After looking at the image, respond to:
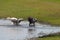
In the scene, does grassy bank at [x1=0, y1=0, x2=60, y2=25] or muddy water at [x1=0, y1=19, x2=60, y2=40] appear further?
grassy bank at [x1=0, y1=0, x2=60, y2=25]

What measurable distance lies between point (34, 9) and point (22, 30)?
13.5 meters

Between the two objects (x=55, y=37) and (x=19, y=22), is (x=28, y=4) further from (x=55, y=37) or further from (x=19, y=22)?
(x=55, y=37)

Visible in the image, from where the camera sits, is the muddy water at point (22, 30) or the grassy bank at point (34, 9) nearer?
the muddy water at point (22, 30)

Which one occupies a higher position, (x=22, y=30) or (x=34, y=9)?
(x=22, y=30)

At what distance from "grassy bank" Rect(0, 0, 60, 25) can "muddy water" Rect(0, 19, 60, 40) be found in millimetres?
2959

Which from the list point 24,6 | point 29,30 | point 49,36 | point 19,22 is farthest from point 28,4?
point 49,36

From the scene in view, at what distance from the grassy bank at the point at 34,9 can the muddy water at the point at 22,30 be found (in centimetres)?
296

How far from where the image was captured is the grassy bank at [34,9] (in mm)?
35250

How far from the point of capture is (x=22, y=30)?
2716cm

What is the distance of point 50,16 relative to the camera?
118 feet

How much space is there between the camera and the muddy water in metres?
24.7

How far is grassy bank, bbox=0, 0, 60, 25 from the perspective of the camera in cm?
3525

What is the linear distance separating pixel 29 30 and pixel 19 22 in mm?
2995

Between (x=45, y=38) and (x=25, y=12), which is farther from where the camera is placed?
(x=25, y=12)
